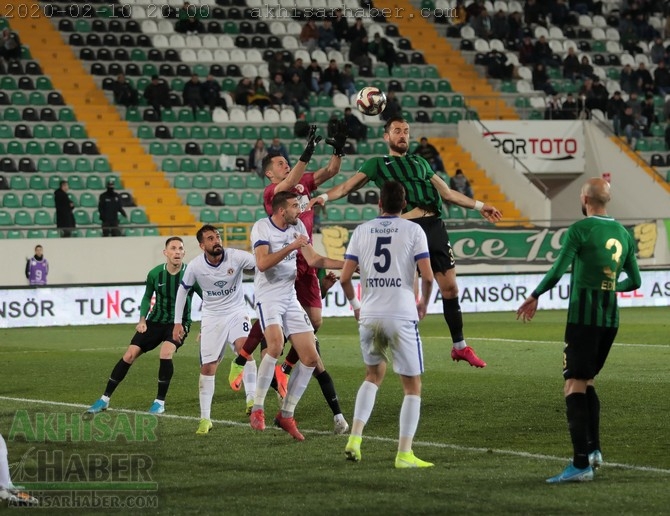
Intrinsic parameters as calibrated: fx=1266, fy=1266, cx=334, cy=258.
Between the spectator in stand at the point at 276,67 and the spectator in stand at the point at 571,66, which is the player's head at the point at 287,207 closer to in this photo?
the spectator in stand at the point at 276,67

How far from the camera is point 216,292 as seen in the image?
1131cm

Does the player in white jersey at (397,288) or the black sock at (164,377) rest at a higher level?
the player in white jersey at (397,288)

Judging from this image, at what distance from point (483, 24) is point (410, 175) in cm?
2795

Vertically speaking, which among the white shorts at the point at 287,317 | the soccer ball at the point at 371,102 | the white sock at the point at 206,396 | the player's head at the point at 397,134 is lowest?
the white sock at the point at 206,396

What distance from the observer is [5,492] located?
23.0 ft

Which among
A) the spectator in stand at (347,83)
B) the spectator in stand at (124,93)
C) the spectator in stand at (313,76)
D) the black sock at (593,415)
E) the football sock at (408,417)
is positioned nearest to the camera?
the black sock at (593,415)

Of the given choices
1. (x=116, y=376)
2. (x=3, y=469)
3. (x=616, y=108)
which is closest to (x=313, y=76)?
(x=616, y=108)

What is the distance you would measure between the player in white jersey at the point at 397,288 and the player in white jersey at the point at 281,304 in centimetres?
145

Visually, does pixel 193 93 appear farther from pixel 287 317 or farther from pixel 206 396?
pixel 287 317

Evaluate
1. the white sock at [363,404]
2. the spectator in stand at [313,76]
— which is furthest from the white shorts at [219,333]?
the spectator in stand at [313,76]

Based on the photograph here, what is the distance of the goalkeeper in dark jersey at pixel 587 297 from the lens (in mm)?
7852

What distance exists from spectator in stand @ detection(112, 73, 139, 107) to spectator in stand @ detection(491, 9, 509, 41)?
11401 mm

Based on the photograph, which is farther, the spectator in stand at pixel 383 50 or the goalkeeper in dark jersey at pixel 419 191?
the spectator in stand at pixel 383 50

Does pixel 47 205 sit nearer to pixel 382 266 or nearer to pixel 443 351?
pixel 443 351
